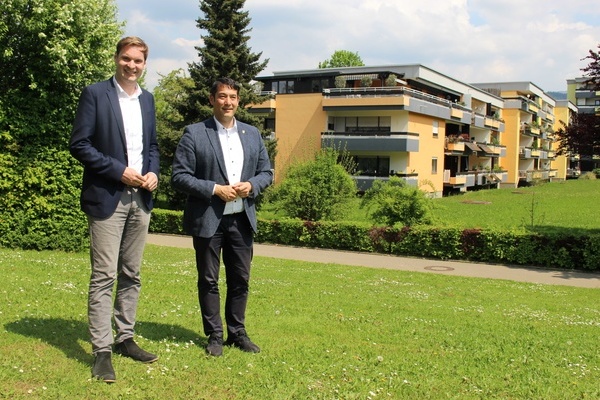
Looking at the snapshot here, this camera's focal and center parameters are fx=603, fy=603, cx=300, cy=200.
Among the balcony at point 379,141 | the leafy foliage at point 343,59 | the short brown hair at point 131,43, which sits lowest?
the short brown hair at point 131,43

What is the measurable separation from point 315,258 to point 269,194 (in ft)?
30.7

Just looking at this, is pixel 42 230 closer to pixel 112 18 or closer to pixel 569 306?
pixel 112 18

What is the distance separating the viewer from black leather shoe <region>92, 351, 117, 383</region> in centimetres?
435

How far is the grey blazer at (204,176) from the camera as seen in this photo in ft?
16.9

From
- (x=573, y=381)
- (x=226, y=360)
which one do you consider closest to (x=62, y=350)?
(x=226, y=360)

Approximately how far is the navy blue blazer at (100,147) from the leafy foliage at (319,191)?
21278mm

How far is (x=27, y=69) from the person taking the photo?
14.1 metres

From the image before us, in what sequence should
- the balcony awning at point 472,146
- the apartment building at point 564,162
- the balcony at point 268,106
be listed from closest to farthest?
the balcony at point 268,106 → the balcony awning at point 472,146 → the apartment building at point 564,162

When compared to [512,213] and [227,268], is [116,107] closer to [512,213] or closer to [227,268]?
[227,268]

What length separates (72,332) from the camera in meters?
5.50

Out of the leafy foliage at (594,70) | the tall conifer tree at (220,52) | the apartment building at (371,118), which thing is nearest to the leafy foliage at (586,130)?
the leafy foliage at (594,70)

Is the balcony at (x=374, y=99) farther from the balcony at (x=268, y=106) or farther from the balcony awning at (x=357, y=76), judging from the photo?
the balcony at (x=268, y=106)

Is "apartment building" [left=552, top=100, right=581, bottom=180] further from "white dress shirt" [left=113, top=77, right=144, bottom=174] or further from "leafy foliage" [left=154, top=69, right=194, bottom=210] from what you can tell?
"white dress shirt" [left=113, top=77, right=144, bottom=174]

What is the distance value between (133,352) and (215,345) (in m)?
0.70
